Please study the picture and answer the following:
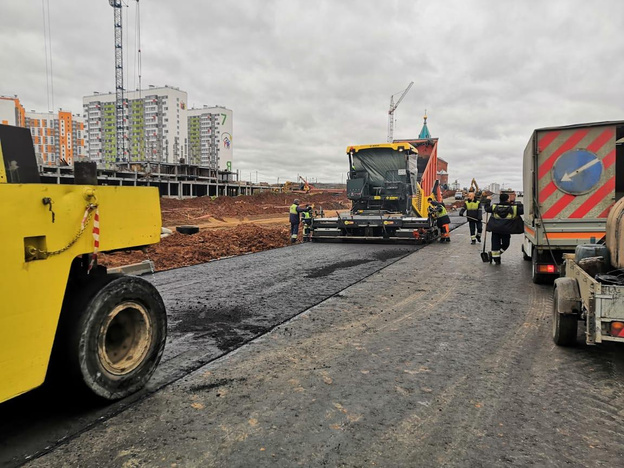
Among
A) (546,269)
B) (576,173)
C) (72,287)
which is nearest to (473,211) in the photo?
(546,269)

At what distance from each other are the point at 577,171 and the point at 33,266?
7.41 metres

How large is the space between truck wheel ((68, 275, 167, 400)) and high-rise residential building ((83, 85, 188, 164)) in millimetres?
104209

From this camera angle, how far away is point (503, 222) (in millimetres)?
9234

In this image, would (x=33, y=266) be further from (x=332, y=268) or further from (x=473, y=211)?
(x=473, y=211)

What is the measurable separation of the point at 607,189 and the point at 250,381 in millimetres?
6349

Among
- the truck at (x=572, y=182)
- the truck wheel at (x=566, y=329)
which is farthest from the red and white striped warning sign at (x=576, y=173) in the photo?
the truck wheel at (x=566, y=329)

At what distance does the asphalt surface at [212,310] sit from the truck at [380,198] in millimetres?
1268

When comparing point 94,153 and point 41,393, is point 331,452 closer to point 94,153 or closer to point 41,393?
Answer: point 41,393

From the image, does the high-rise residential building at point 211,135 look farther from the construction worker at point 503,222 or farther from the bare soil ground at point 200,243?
the construction worker at point 503,222

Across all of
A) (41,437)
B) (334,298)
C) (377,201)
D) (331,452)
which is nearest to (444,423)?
(331,452)

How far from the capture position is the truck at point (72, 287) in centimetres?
238

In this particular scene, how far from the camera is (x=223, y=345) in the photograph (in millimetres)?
4328

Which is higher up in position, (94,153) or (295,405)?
(94,153)

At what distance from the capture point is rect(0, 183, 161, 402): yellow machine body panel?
2334mm
